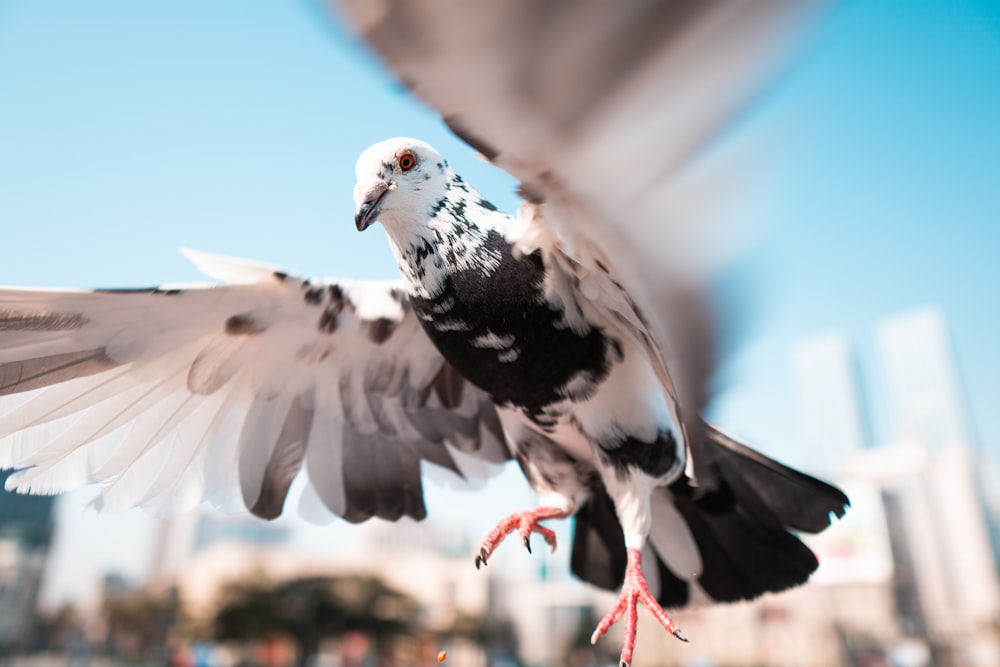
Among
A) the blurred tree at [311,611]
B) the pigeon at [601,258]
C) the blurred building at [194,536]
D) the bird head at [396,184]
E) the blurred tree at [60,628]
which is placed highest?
the blurred building at [194,536]

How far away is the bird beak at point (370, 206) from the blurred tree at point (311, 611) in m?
56.1

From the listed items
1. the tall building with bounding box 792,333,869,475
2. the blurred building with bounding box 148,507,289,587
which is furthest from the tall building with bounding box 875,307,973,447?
the blurred building with bounding box 148,507,289,587

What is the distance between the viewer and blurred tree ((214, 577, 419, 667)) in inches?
2028

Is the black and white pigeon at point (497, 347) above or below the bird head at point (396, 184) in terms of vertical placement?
below

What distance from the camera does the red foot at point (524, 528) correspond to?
283 centimetres

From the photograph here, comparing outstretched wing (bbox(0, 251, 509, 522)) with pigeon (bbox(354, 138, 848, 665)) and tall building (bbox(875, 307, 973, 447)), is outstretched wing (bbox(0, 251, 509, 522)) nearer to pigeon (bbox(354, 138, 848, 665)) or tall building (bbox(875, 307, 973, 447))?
pigeon (bbox(354, 138, 848, 665))

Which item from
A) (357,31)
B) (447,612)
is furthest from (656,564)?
(447,612)

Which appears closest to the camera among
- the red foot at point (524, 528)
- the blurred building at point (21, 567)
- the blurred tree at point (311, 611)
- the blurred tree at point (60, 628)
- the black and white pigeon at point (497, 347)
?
the black and white pigeon at point (497, 347)

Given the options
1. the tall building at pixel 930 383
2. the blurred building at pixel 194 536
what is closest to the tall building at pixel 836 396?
the tall building at pixel 930 383

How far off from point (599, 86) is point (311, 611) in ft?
197

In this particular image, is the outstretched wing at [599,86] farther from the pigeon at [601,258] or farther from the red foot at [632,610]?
the red foot at [632,610]

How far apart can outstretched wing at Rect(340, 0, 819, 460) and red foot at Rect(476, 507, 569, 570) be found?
5.11 feet

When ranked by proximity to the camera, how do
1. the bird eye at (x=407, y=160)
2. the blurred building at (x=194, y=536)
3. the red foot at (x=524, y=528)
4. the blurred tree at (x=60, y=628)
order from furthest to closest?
the blurred building at (x=194, y=536), the blurred tree at (x=60, y=628), the red foot at (x=524, y=528), the bird eye at (x=407, y=160)


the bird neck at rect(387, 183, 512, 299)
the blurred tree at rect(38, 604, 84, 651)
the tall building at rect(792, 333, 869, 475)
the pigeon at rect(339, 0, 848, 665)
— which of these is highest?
the tall building at rect(792, 333, 869, 475)
